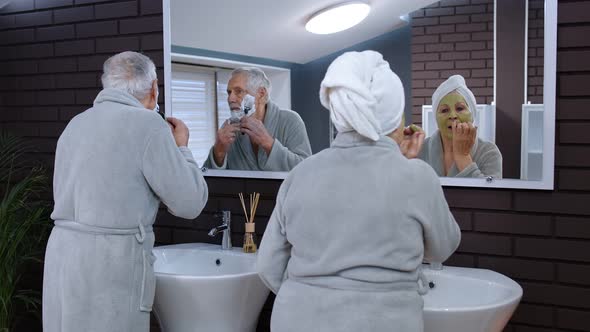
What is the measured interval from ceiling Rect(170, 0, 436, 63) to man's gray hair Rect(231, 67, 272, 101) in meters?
0.07

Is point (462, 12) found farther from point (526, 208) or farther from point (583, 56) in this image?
point (526, 208)

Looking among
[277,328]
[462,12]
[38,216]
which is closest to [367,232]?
Answer: [277,328]

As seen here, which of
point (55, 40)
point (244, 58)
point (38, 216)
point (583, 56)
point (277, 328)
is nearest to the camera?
point (277, 328)

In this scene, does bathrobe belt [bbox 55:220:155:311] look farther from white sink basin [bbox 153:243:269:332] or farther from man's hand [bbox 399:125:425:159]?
man's hand [bbox 399:125:425:159]

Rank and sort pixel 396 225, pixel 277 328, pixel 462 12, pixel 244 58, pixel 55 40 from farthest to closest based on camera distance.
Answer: pixel 55 40 < pixel 244 58 < pixel 462 12 < pixel 277 328 < pixel 396 225

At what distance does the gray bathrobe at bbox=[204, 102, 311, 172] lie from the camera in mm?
2436

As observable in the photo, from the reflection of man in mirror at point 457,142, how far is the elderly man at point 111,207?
85 centimetres

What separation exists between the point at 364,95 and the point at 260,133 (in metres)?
1.07

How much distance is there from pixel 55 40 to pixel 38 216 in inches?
35.7

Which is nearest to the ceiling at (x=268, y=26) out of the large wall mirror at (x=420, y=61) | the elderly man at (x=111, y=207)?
the large wall mirror at (x=420, y=61)

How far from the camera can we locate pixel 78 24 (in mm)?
3057

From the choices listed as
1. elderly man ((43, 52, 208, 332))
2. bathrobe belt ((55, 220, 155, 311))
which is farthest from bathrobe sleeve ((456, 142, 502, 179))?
bathrobe belt ((55, 220, 155, 311))

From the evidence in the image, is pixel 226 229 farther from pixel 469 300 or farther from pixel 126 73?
pixel 469 300

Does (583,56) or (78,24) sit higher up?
(78,24)
